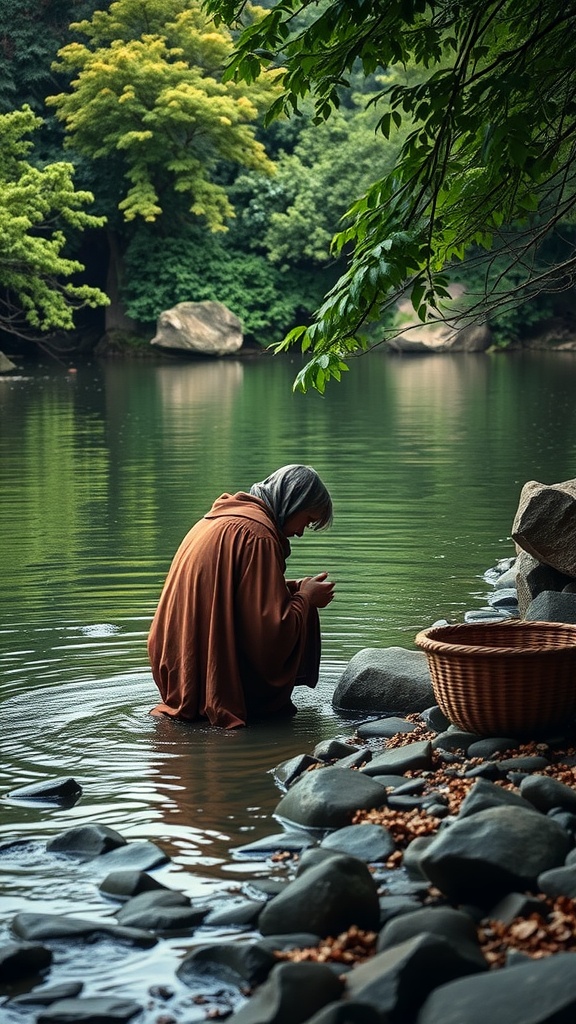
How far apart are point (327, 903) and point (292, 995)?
47cm

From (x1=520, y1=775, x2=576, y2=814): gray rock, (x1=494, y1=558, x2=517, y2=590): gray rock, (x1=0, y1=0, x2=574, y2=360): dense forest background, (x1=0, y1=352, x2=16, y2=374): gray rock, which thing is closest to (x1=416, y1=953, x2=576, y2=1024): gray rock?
(x1=520, y1=775, x2=576, y2=814): gray rock

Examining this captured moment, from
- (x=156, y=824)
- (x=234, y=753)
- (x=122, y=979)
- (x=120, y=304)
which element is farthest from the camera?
(x=120, y=304)

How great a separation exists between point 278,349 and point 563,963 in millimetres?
3337

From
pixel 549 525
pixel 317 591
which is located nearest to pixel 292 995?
pixel 317 591

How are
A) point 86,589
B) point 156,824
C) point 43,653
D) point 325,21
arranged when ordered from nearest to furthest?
point 156,824 → point 325,21 → point 43,653 → point 86,589

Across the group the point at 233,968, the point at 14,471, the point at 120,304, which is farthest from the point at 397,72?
the point at 233,968

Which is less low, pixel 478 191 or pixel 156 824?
pixel 478 191

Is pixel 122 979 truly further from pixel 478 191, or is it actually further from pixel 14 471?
pixel 14 471

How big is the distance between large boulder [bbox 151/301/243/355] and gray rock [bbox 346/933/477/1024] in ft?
121

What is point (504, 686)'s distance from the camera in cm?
512

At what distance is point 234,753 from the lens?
18.8 feet

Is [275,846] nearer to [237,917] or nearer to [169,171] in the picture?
[237,917]

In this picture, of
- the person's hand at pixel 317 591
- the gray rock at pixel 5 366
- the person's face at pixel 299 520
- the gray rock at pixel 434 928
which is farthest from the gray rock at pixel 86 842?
the gray rock at pixel 5 366

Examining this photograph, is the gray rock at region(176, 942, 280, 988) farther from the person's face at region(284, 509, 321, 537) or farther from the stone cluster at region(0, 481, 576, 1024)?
the person's face at region(284, 509, 321, 537)
